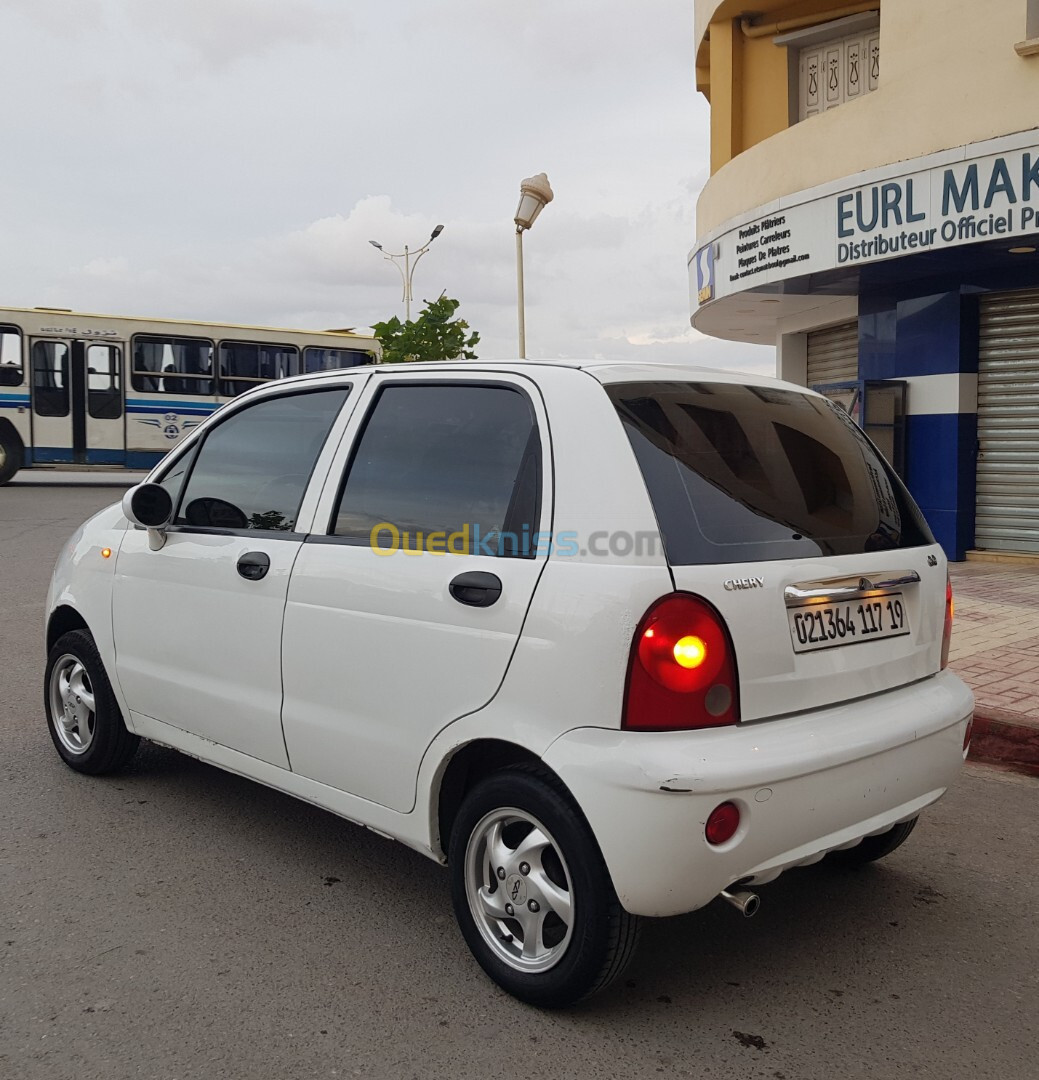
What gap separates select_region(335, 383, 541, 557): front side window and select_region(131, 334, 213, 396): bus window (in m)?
20.8

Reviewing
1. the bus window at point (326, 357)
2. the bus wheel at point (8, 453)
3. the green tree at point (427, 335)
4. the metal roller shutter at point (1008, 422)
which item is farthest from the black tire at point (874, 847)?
the green tree at point (427, 335)

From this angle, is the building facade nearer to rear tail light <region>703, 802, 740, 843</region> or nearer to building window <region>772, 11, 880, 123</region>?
building window <region>772, 11, 880, 123</region>

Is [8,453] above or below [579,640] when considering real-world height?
above

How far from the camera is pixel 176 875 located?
369 centimetres

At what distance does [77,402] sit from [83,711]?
19.7 meters

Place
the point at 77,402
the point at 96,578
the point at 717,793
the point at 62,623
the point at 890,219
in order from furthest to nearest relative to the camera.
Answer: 1. the point at 77,402
2. the point at 890,219
3. the point at 62,623
4. the point at 96,578
5. the point at 717,793

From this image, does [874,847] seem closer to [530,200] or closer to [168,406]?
[530,200]

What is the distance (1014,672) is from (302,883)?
455 cm

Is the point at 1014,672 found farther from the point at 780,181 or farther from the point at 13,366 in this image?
the point at 13,366

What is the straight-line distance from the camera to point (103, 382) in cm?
2272

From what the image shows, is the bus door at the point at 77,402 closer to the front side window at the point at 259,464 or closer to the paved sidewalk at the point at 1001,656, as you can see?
the paved sidewalk at the point at 1001,656

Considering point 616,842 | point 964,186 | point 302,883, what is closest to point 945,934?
point 616,842

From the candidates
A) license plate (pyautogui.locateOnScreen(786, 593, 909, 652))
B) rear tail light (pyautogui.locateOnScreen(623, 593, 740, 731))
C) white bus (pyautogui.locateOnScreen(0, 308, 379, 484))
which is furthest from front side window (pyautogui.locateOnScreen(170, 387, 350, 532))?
white bus (pyautogui.locateOnScreen(0, 308, 379, 484))

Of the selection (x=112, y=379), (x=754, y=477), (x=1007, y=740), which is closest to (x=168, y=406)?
(x=112, y=379)
